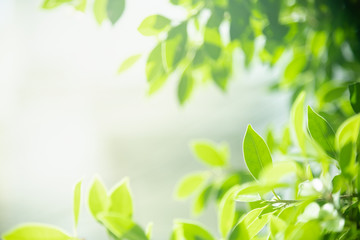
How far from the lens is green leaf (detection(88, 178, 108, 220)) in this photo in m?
0.33

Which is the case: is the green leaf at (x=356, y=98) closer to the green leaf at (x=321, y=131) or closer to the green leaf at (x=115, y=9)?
the green leaf at (x=321, y=131)

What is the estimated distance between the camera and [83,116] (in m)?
3.04

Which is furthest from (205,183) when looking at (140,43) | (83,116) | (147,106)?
(147,106)

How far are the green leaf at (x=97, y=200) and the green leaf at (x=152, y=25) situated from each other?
0.25 m

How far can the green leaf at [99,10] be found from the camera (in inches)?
18.5

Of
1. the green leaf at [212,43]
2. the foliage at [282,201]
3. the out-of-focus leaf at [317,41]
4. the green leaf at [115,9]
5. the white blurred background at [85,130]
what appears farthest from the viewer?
the white blurred background at [85,130]

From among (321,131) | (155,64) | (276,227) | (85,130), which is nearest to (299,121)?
(321,131)

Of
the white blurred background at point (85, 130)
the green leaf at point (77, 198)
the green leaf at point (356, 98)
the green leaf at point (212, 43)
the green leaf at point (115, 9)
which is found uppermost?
the green leaf at point (115, 9)

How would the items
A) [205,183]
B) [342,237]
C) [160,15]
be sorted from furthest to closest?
[205,183] < [160,15] < [342,237]

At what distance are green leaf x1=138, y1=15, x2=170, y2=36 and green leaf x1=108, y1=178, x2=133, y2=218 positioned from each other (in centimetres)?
25

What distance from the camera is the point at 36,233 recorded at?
Answer: 0.28m

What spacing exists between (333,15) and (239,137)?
9.01ft

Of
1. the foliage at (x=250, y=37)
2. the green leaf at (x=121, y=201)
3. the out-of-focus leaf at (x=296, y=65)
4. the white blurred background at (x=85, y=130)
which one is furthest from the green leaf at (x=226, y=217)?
the white blurred background at (x=85, y=130)

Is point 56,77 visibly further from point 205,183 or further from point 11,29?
point 205,183
